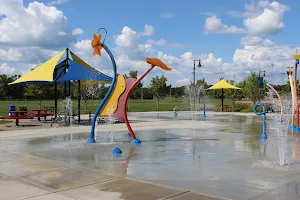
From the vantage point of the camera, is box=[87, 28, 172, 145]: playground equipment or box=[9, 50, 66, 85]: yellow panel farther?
box=[9, 50, 66, 85]: yellow panel

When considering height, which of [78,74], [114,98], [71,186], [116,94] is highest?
[78,74]

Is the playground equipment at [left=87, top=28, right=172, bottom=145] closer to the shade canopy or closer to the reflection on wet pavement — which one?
the reflection on wet pavement

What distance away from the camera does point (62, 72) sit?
1991 centimetres

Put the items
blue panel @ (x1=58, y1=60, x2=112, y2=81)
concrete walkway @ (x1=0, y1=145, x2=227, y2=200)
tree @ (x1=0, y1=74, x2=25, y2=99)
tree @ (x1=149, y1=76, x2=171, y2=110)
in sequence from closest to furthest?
concrete walkway @ (x1=0, y1=145, x2=227, y2=200) → blue panel @ (x1=58, y1=60, x2=112, y2=81) → tree @ (x1=149, y1=76, x2=171, y2=110) → tree @ (x1=0, y1=74, x2=25, y2=99)

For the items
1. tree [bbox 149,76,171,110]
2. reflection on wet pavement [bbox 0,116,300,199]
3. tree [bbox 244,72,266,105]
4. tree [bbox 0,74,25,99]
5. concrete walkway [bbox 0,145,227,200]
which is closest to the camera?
concrete walkway [bbox 0,145,227,200]

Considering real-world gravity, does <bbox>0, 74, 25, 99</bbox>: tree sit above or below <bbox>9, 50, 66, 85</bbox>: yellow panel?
above

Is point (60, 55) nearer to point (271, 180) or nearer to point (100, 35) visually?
point (100, 35)

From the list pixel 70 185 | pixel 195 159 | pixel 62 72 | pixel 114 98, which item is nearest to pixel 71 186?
pixel 70 185

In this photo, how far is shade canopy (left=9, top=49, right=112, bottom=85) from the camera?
17.9 metres

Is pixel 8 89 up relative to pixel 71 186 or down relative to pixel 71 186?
up

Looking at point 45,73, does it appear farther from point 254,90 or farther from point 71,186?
point 254,90

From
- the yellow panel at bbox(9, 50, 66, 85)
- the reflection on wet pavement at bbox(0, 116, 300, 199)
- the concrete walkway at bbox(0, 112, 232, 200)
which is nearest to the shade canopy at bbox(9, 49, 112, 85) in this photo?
the yellow panel at bbox(9, 50, 66, 85)

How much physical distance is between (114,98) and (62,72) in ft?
26.6

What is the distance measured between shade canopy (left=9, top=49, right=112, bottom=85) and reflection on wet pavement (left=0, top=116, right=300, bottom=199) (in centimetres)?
537
